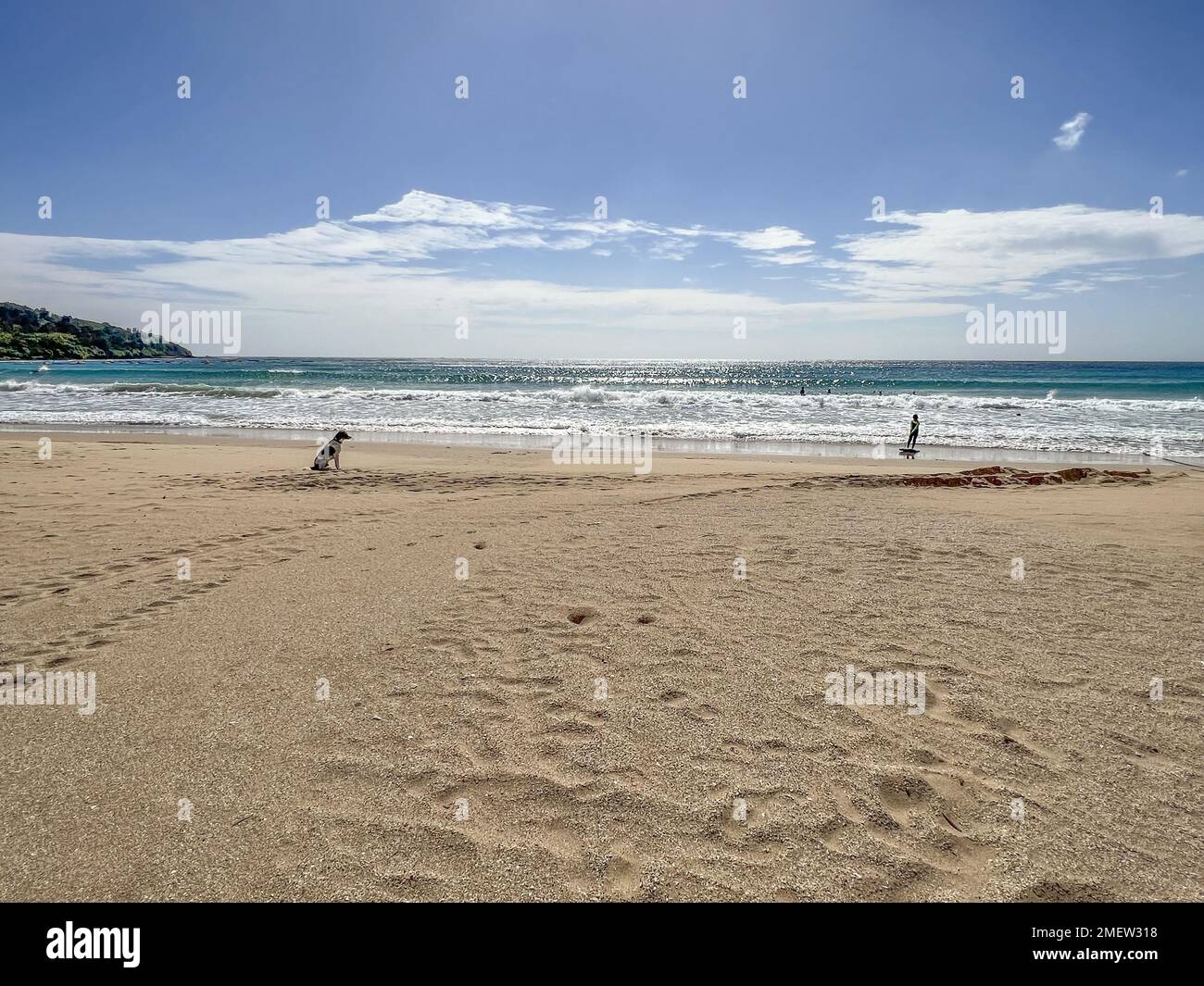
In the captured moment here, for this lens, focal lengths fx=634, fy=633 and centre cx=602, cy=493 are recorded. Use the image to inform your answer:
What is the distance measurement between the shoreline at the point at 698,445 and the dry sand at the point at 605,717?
10.0 metres

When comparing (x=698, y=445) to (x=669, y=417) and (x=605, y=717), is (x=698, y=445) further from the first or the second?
(x=605, y=717)

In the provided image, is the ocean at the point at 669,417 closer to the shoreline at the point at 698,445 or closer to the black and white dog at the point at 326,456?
the shoreline at the point at 698,445

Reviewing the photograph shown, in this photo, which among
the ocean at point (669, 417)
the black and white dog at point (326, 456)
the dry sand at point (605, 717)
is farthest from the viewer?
the ocean at point (669, 417)

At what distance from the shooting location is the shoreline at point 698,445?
54.8 feet

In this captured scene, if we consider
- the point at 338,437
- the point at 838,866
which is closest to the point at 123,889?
the point at 838,866

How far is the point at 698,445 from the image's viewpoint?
19812mm

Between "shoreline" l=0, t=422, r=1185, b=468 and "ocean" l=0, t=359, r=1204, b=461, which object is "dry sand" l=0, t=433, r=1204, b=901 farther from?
"ocean" l=0, t=359, r=1204, b=461

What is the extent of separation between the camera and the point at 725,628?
4.96 m

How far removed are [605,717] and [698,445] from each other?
16.6 metres

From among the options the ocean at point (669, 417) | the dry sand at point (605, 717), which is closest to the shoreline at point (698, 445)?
the ocean at point (669, 417)

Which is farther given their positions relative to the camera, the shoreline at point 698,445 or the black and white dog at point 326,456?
the shoreline at point 698,445

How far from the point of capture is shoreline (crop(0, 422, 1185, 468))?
54.8 ft

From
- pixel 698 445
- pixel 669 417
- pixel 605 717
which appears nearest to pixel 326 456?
pixel 698 445

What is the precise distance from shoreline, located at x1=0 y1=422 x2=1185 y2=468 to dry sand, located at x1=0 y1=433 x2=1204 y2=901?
10.0 meters
